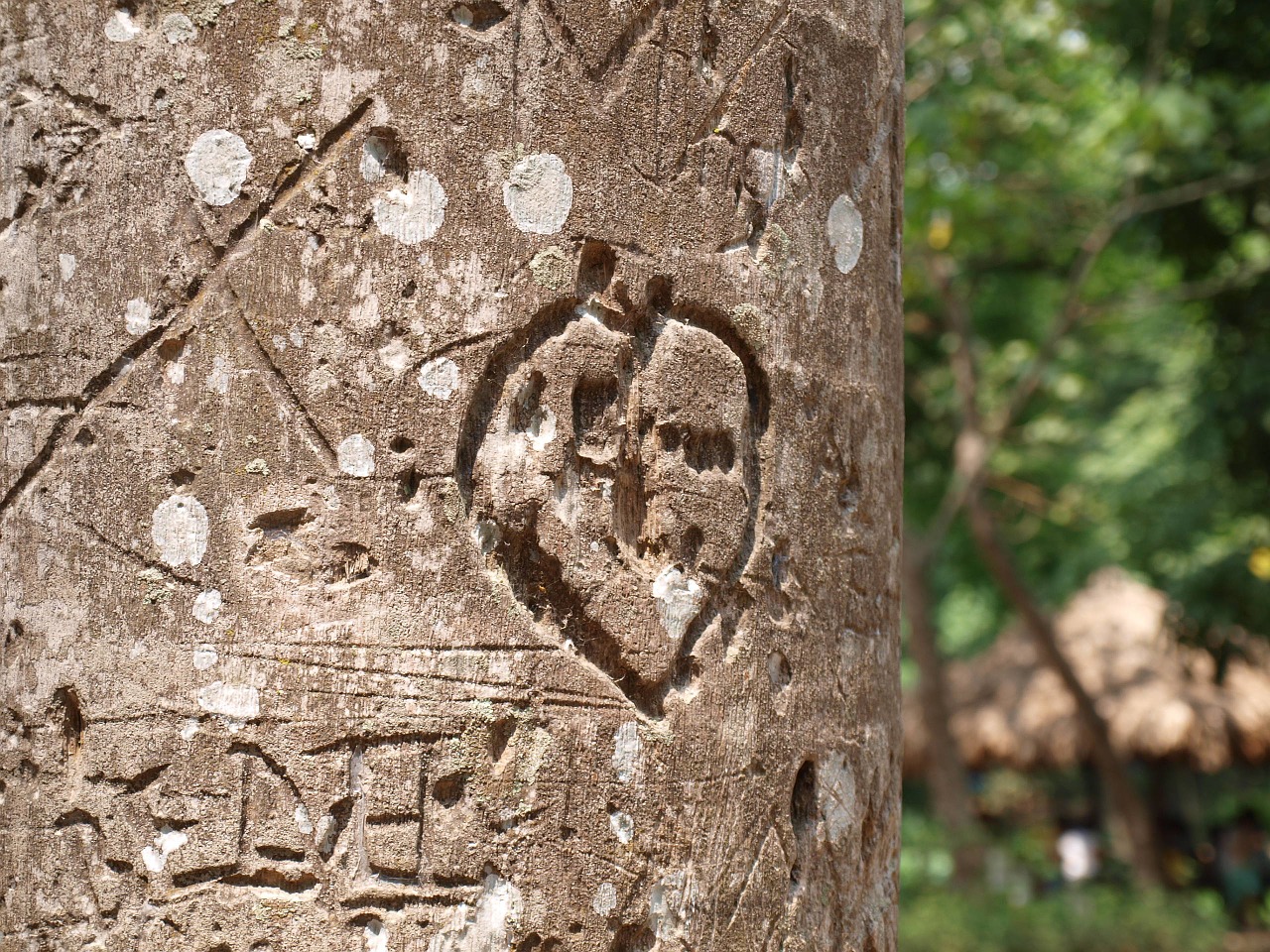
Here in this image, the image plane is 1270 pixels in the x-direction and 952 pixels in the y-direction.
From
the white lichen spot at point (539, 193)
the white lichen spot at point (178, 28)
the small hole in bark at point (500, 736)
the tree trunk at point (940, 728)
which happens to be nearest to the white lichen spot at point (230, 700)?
the small hole in bark at point (500, 736)

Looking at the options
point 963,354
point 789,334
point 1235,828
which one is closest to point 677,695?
point 789,334

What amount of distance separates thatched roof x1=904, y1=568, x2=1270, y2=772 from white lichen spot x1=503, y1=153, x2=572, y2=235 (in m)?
Answer: 9.48

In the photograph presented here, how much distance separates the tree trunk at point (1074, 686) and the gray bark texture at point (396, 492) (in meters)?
6.41

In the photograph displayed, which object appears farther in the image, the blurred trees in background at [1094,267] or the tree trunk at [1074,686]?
the tree trunk at [1074,686]

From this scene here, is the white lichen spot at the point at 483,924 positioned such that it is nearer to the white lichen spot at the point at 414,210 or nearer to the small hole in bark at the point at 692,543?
the small hole in bark at the point at 692,543

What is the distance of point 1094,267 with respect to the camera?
7.89 m

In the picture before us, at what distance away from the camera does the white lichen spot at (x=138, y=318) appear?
1.37 m

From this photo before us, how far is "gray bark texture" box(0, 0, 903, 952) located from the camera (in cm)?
132

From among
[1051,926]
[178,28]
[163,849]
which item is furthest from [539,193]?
[1051,926]

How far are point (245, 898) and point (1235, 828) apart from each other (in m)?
12.1

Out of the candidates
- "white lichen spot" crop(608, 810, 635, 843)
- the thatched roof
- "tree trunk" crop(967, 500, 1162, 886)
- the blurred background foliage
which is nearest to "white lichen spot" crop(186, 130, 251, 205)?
"white lichen spot" crop(608, 810, 635, 843)

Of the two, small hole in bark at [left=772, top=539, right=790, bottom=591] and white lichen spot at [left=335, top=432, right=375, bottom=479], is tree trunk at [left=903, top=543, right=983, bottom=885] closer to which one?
small hole in bark at [left=772, top=539, right=790, bottom=591]

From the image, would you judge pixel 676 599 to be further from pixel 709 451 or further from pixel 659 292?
pixel 659 292

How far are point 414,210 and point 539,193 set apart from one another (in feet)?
0.45
